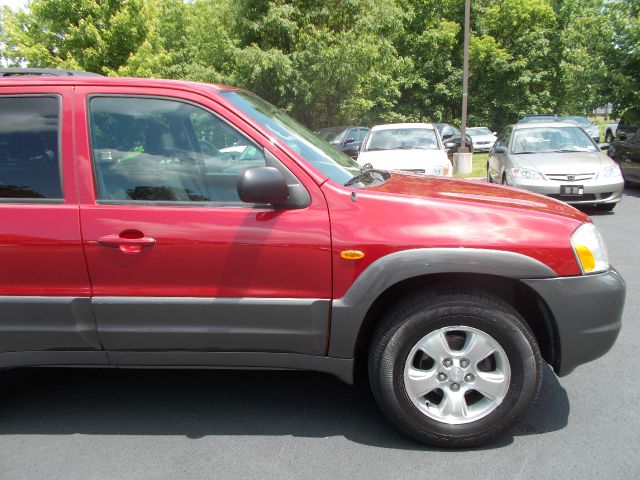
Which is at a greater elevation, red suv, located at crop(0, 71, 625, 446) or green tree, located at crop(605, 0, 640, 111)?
green tree, located at crop(605, 0, 640, 111)

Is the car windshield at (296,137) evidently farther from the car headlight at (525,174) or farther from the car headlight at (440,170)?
the car headlight at (525,174)

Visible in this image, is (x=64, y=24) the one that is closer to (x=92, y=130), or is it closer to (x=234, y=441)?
(x=92, y=130)

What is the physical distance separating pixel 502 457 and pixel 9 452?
8.17ft

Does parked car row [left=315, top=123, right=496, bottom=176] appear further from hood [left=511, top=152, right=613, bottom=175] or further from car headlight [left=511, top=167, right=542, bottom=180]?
hood [left=511, top=152, right=613, bottom=175]

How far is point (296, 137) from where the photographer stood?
127 inches

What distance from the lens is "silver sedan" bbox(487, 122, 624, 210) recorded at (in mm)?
8727

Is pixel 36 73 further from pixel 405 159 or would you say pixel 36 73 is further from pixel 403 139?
pixel 403 139

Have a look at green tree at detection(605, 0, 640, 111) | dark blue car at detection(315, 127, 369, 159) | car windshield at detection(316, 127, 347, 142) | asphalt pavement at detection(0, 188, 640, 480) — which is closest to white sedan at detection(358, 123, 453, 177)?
dark blue car at detection(315, 127, 369, 159)

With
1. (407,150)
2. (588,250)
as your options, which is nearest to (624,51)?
(407,150)

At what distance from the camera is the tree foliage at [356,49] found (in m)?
13.9

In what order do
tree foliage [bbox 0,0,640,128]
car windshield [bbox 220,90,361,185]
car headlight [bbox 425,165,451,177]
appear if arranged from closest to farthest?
1. car windshield [bbox 220,90,361,185]
2. car headlight [bbox 425,165,451,177]
3. tree foliage [bbox 0,0,640,128]

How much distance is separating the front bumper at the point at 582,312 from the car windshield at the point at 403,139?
7686mm

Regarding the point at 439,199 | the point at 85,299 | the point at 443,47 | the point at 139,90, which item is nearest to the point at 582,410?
the point at 439,199

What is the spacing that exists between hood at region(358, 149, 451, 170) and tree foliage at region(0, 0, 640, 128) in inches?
278
